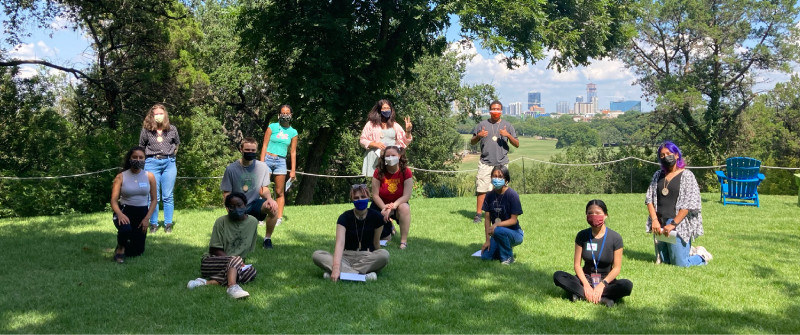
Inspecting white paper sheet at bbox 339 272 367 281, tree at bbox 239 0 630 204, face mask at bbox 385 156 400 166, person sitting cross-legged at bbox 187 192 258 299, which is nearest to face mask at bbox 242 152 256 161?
person sitting cross-legged at bbox 187 192 258 299

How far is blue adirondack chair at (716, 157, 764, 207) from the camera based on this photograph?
527 inches

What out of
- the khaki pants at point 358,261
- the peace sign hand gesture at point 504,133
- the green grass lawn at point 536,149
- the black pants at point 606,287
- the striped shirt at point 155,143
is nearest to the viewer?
the black pants at point 606,287

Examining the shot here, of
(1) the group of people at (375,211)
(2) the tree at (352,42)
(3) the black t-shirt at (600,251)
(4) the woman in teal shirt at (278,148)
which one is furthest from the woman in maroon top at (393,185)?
(2) the tree at (352,42)

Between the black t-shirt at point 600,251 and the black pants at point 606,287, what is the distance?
0.15m

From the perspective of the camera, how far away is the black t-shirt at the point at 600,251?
18.2 ft

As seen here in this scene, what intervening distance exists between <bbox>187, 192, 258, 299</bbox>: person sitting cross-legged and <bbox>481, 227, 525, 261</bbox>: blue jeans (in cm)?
280

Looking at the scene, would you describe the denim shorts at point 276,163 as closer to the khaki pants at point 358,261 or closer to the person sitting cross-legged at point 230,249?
the person sitting cross-legged at point 230,249

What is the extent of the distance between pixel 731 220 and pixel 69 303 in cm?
1078

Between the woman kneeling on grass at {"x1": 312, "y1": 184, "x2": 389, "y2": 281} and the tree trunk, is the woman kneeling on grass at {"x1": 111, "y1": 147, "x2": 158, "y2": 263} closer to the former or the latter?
the woman kneeling on grass at {"x1": 312, "y1": 184, "x2": 389, "y2": 281}

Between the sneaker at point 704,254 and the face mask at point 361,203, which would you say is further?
the sneaker at point 704,254

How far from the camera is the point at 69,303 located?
17.5ft

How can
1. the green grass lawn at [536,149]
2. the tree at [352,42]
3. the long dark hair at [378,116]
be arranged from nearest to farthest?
the long dark hair at [378,116]
the tree at [352,42]
the green grass lawn at [536,149]

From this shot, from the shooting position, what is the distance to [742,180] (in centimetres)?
1349

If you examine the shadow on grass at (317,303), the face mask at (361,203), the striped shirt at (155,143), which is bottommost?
the shadow on grass at (317,303)
